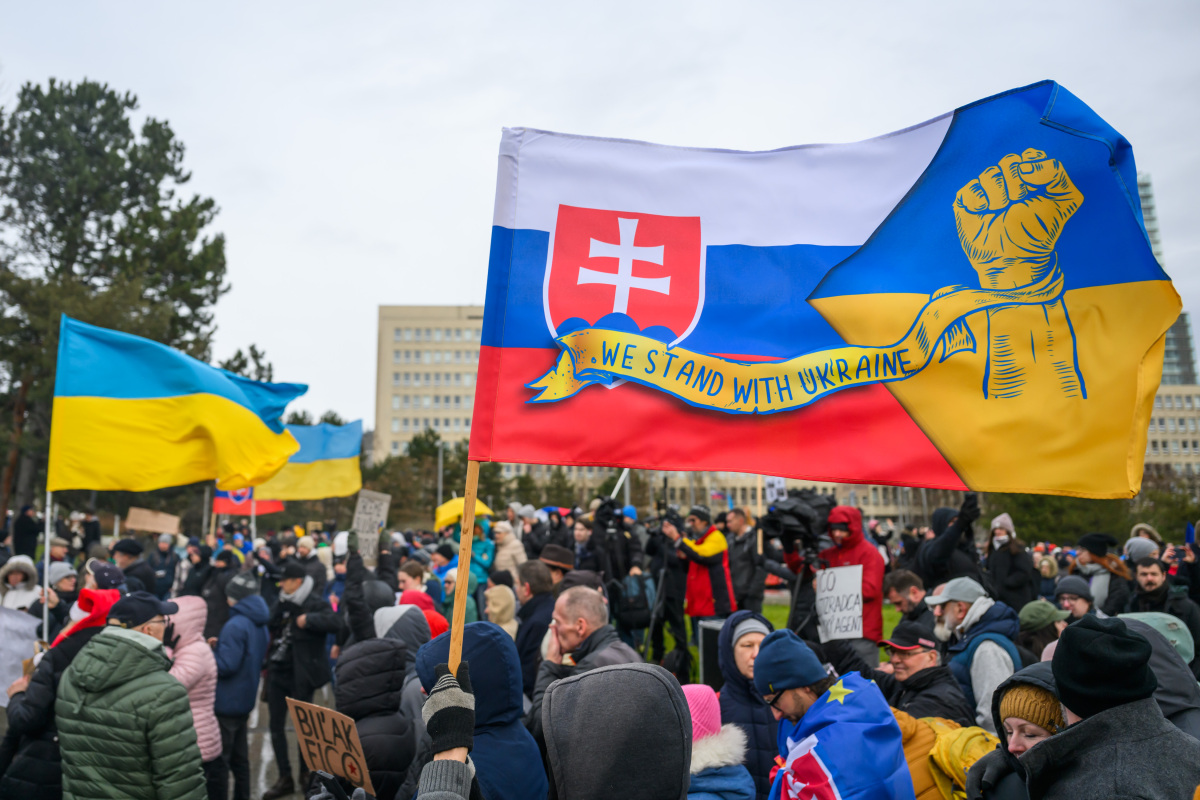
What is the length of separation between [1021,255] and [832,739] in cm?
231

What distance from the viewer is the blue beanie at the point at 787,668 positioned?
11.5ft

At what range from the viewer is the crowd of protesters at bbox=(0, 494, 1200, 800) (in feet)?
7.89

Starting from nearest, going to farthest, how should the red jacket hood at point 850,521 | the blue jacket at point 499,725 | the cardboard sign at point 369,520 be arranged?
the blue jacket at point 499,725 < the red jacket hood at point 850,521 < the cardboard sign at point 369,520

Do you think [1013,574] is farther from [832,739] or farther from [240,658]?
[240,658]

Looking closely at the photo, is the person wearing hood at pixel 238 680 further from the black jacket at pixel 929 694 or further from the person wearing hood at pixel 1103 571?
the person wearing hood at pixel 1103 571

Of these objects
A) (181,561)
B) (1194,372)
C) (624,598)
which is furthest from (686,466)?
(1194,372)

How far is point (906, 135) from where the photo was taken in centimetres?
418

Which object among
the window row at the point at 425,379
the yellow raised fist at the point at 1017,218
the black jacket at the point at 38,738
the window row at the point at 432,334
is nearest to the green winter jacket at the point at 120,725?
the black jacket at the point at 38,738

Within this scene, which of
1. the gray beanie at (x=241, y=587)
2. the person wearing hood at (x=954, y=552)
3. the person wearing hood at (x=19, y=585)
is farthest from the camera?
the person wearing hood at (x=19, y=585)

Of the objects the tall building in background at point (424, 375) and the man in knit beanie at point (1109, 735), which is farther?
the tall building in background at point (424, 375)

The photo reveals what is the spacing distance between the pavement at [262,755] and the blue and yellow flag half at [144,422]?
217 cm

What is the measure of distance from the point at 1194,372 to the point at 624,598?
19036cm

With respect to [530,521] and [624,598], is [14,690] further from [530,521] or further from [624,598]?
[530,521]

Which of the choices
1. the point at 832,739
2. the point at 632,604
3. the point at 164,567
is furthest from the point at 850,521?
the point at 164,567
